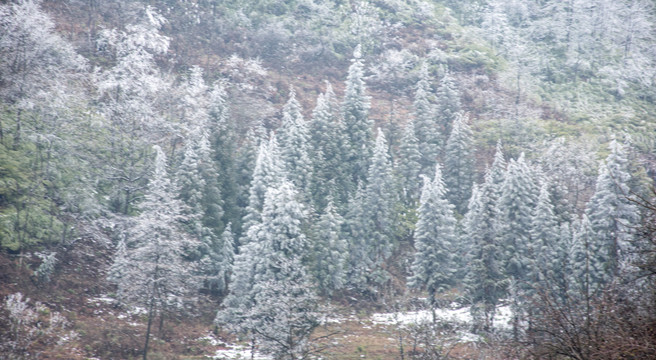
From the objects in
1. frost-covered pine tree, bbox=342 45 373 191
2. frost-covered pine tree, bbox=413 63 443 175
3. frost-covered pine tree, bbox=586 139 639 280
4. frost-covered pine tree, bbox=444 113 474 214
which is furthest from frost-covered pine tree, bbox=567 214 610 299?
frost-covered pine tree, bbox=413 63 443 175

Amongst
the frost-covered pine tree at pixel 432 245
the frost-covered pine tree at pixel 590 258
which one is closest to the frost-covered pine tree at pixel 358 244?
the frost-covered pine tree at pixel 432 245

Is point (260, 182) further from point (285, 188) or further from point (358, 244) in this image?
point (358, 244)

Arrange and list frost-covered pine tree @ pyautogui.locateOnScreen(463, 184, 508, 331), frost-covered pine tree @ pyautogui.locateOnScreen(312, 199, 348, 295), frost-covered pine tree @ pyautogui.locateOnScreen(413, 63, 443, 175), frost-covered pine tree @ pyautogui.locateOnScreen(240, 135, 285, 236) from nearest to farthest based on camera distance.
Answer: frost-covered pine tree @ pyautogui.locateOnScreen(463, 184, 508, 331) < frost-covered pine tree @ pyautogui.locateOnScreen(240, 135, 285, 236) < frost-covered pine tree @ pyautogui.locateOnScreen(312, 199, 348, 295) < frost-covered pine tree @ pyautogui.locateOnScreen(413, 63, 443, 175)

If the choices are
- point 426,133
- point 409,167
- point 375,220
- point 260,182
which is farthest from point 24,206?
point 426,133

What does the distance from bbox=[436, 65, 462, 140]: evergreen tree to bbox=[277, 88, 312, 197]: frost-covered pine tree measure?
20.1m

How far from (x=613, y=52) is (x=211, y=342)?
84.8 meters

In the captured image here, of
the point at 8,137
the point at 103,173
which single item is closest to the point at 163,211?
the point at 103,173

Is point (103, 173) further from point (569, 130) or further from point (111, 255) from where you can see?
point (569, 130)

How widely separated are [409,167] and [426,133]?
19.8 ft

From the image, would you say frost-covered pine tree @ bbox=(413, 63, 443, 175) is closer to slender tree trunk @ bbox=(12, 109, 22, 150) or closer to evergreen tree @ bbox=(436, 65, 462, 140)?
evergreen tree @ bbox=(436, 65, 462, 140)

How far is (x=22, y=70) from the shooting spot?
4431cm

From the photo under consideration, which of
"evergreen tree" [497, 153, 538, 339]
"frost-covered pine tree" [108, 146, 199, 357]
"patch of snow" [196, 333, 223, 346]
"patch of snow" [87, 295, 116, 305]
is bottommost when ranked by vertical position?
"patch of snow" [196, 333, 223, 346]

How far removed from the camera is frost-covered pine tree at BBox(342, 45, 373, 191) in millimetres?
54656

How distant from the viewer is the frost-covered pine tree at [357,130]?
179 ft
